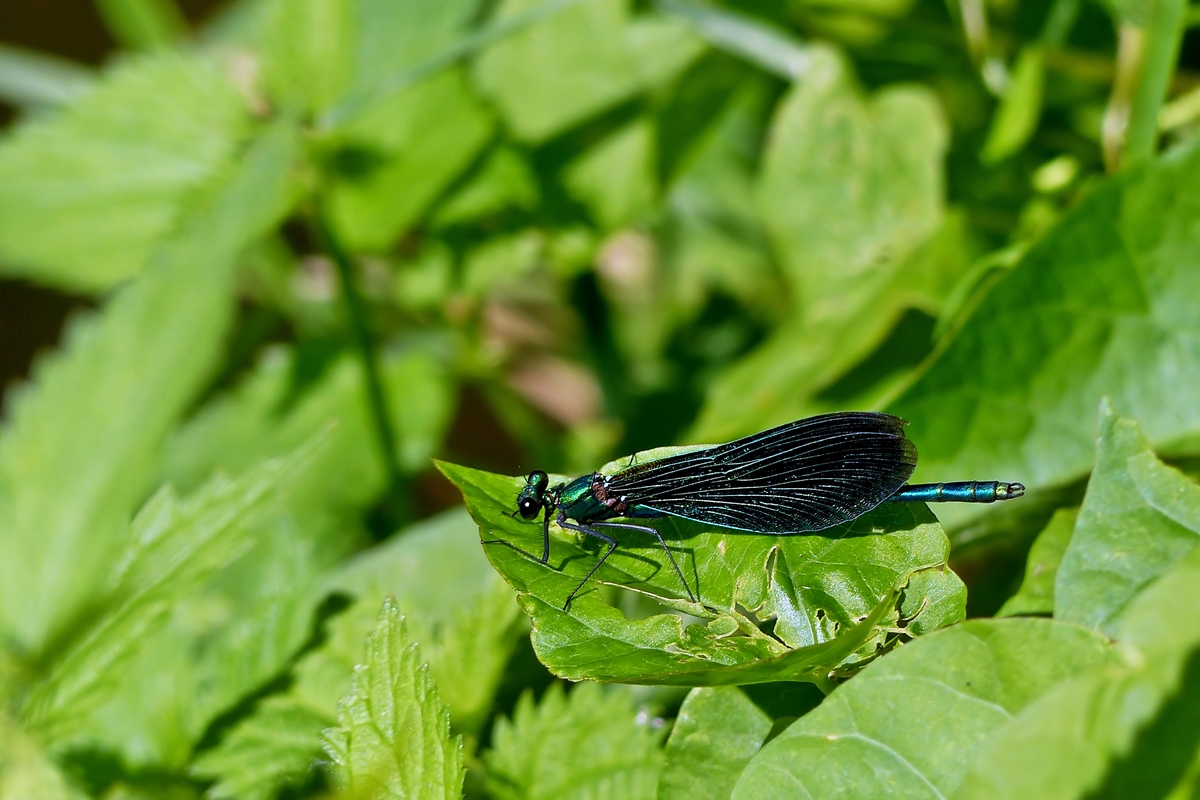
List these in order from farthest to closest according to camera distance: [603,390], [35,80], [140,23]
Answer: [140,23] < [35,80] < [603,390]

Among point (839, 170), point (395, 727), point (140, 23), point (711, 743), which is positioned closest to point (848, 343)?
point (839, 170)

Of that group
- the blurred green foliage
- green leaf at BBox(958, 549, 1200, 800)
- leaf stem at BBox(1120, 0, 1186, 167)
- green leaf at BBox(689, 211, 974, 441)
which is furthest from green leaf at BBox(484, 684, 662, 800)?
leaf stem at BBox(1120, 0, 1186, 167)

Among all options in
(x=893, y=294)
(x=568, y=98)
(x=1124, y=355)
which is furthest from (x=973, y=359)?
(x=568, y=98)

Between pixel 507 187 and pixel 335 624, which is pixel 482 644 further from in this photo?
pixel 507 187

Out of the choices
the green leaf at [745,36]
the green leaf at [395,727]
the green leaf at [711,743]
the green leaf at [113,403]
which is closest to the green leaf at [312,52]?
the green leaf at [113,403]

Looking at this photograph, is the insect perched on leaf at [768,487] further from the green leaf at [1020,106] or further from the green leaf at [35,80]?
the green leaf at [35,80]

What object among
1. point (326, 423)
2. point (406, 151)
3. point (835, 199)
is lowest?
point (835, 199)

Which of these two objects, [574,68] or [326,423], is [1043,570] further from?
[574,68]

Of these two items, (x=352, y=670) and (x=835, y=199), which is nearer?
(x=352, y=670)
